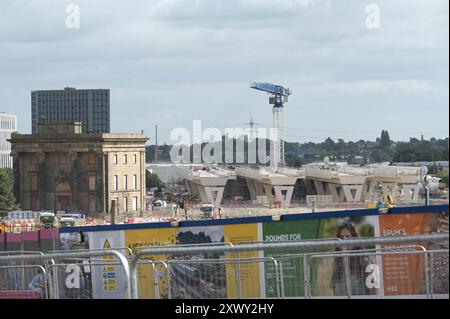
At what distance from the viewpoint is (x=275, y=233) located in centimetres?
2209

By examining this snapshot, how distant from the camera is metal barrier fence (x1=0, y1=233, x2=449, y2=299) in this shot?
45.2 feet

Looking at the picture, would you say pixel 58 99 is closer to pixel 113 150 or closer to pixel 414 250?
pixel 113 150

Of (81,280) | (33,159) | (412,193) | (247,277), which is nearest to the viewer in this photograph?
(247,277)

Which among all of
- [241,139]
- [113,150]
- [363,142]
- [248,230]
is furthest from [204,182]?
[248,230]

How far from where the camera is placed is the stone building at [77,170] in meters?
114

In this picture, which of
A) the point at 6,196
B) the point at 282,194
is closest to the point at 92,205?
the point at 6,196

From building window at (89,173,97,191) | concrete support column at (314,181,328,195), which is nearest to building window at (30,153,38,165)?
building window at (89,173,97,191)

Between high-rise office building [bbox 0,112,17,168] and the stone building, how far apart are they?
2548 inches

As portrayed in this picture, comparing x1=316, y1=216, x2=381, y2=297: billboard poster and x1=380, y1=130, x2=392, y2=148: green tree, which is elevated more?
x1=380, y1=130, x2=392, y2=148: green tree

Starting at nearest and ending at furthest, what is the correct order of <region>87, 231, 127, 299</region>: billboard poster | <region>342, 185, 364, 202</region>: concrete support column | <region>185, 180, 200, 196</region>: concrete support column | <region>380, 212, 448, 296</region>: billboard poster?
<region>87, 231, 127, 299</region>: billboard poster, <region>380, 212, 448, 296</region>: billboard poster, <region>342, 185, 364, 202</region>: concrete support column, <region>185, 180, 200, 196</region>: concrete support column

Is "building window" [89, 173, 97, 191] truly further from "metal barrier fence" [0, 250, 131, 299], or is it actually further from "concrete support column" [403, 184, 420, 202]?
"metal barrier fence" [0, 250, 131, 299]

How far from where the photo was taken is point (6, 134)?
185125mm

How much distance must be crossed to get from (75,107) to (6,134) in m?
15.2

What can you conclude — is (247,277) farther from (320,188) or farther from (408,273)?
(320,188)
